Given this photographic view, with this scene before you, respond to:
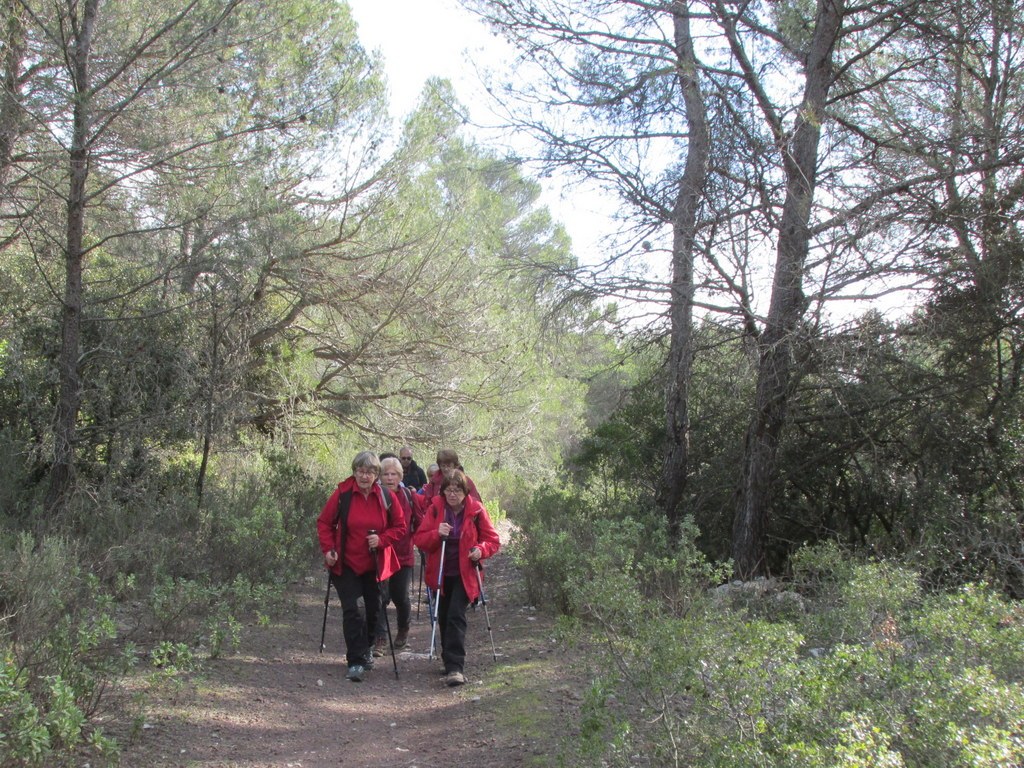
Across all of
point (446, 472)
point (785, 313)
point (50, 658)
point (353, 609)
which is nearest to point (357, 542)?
point (353, 609)

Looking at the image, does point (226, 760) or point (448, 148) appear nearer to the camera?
point (226, 760)

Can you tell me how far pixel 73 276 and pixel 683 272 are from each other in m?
7.23

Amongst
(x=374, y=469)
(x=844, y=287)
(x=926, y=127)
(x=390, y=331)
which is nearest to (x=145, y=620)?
(x=374, y=469)

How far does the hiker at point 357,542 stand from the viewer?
7.34 meters

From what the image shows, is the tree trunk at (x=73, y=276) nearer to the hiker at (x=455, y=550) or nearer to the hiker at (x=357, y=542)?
the hiker at (x=357, y=542)

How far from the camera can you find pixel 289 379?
48.9 feet

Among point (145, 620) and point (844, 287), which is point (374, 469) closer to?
point (145, 620)

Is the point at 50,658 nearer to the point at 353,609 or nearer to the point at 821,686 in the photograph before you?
the point at 353,609

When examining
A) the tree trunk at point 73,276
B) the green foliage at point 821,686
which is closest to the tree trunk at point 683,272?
the green foliage at point 821,686

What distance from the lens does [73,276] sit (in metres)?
10.2

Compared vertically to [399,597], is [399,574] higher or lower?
higher

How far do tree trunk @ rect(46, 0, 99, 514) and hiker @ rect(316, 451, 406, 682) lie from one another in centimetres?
423

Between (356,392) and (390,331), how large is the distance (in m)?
1.56

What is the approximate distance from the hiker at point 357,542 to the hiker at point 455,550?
1.19 feet
